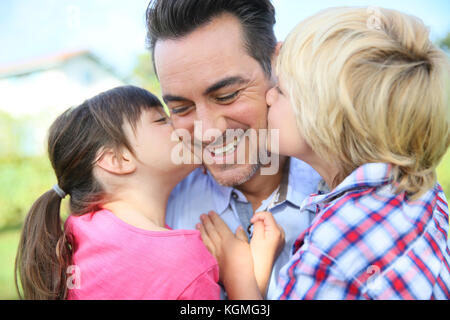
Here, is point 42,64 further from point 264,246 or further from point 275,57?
point 264,246

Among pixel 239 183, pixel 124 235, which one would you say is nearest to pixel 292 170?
pixel 239 183

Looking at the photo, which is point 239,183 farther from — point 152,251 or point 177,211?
point 152,251

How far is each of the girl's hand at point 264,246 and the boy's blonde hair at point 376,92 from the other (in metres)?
0.33

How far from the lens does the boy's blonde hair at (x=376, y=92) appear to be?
1.03 metres

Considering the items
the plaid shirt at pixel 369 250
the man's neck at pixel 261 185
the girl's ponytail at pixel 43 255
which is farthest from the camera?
the man's neck at pixel 261 185

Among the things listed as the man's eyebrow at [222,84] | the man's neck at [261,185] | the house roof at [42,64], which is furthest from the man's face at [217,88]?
the house roof at [42,64]

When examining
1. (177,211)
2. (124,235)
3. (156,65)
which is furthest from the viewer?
(177,211)

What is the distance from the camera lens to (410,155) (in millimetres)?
1083

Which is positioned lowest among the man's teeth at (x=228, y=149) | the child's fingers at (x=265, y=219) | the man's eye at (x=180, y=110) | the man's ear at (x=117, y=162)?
the child's fingers at (x=265, y=219)

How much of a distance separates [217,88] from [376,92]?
590 mm

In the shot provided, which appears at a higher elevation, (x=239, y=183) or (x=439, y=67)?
(x=439, y=67)

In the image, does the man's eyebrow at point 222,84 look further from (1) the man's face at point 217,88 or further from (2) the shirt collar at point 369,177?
(2) the shirt collar at point 369,177
